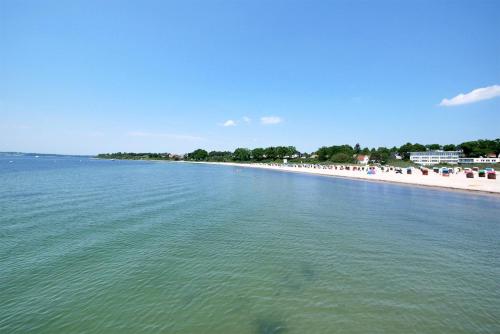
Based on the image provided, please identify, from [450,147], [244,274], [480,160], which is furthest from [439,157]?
[244,274]

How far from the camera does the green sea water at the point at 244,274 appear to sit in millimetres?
7469

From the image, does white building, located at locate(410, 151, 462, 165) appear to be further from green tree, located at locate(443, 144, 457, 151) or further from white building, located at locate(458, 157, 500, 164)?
green tree, located at locate(443, 144, 457, 151)

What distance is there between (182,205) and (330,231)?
14.9 m

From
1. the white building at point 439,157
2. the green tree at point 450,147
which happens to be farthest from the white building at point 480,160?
the green tree at point 450,147

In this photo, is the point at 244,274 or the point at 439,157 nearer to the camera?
the point at 244,274

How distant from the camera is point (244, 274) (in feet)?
33.8

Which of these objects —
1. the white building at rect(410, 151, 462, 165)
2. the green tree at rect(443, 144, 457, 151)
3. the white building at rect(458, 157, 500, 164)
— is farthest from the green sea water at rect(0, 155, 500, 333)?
the green tree at rect(443, 144, 457, 151)

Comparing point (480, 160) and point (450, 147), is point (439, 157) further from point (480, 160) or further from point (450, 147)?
point (450, 147)

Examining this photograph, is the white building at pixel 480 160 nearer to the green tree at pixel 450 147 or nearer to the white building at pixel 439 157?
the white building at pixel 439 157

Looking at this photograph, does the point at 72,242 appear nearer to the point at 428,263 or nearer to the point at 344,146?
the point at 428,263

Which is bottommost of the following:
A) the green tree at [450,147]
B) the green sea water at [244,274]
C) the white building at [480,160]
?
the green sea water at [244,274]

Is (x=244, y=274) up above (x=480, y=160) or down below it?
below

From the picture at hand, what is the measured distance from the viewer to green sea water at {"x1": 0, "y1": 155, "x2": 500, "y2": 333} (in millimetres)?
7469

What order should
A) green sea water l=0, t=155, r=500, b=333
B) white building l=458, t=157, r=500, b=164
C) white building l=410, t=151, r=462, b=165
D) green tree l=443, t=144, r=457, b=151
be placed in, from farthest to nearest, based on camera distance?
1. green tree l=443, t=144, r=457, b=151
2. white building l=410, t=151, r=462, b=165
3. white building l=458, t=157, r=500, b=164
4. green sea water l=0, t=155, r=500, b=333
